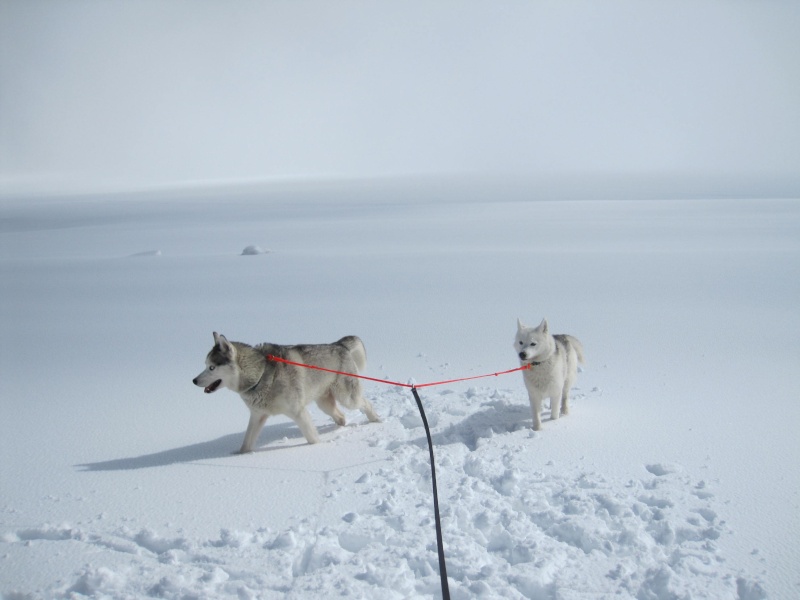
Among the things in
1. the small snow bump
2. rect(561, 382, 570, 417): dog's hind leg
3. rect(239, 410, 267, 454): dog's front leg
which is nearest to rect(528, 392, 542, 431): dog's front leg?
rect(561, 382, 570, 417): dog's hind leg

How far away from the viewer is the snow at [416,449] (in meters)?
3.71

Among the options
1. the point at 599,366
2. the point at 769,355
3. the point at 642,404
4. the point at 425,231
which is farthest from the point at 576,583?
the point at 425,231

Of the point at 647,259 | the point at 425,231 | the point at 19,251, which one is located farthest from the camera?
the point at 425,231

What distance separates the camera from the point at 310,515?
4.33 m

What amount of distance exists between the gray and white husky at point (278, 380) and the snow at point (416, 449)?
29 cm

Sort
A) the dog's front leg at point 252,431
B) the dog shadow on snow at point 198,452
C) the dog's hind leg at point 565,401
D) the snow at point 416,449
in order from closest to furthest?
the snow at point 416,449 → the dog shadow on snow at point 198,452 → the dog's front leg at point 252,431 → the dog's hind leg at point 565,401

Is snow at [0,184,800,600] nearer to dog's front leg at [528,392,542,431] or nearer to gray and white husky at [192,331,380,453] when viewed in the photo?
dog's front leg at [528,392,542,431]

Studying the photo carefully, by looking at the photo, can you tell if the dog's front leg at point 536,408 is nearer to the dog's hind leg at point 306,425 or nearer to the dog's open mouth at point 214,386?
the dog's hind leg at point 306,425

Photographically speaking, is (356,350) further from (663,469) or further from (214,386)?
(663,469)

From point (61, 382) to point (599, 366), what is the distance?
6130mm

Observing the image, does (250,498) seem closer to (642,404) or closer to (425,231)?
(642,404)

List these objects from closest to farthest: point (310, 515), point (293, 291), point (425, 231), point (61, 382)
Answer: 1. point (310, 515)
2. point (61, 382)
3. point (293, 291)
4. point (425, 231)

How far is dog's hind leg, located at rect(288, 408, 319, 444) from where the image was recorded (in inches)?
218

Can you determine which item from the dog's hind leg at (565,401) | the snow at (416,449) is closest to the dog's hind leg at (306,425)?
the snow at (416,449)
